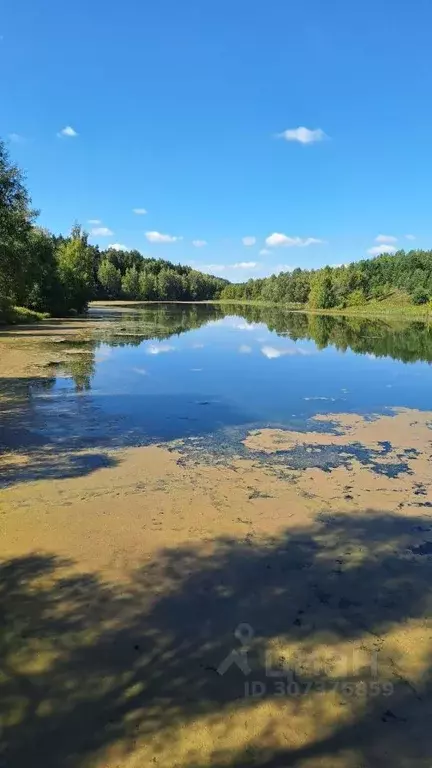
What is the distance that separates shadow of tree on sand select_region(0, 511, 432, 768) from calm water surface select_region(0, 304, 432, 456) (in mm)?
4329

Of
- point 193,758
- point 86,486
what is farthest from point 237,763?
point 86,486

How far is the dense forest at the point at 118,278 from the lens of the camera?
29516mm

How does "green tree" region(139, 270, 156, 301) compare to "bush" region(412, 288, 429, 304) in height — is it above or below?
above

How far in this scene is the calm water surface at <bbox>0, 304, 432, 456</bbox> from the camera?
1022 cm

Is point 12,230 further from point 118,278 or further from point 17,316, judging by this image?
point 118,278

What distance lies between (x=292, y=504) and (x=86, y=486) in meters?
2.82

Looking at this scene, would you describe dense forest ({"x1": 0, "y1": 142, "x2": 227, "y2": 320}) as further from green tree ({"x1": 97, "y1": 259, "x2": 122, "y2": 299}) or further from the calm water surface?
green tree ({"x1": 97, "y1": 259, "x2": 122, "y2": 299})

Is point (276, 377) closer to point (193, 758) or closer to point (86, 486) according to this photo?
point (86, 486)

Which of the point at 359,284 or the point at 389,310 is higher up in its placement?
the point at 359,284

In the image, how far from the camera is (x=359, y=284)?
96438mm

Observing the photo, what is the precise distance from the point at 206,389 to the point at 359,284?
88.6m
